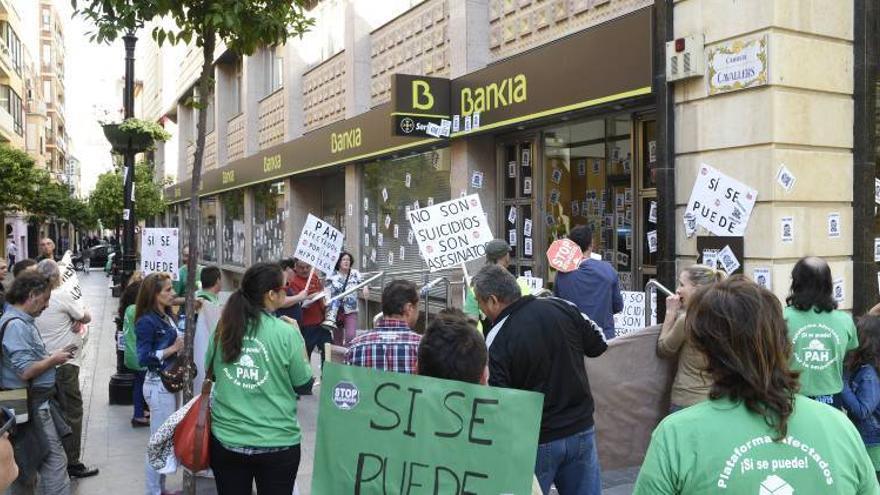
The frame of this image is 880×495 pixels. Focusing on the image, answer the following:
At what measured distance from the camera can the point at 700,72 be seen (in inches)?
299

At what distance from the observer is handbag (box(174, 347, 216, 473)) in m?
4.04

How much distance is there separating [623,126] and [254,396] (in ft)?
21.3

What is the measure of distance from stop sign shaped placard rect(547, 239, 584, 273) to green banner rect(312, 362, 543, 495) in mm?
3791

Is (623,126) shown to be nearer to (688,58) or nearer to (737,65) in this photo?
(688,58)

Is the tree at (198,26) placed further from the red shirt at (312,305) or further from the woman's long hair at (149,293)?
the red shirt at (312,305)

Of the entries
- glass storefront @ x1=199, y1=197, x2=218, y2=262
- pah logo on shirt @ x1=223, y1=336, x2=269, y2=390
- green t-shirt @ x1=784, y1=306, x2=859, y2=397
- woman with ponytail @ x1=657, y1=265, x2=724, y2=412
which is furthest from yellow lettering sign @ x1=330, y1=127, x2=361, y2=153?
glass storefront @ x1=199, y1=197, x2=218, y2=262

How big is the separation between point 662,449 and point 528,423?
86cm

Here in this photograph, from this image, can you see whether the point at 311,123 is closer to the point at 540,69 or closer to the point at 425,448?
the point at 540,69

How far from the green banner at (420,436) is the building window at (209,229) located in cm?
2868

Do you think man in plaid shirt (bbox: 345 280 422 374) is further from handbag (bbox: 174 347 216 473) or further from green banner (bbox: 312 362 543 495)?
handbag (bbox: 174 347 216 473)

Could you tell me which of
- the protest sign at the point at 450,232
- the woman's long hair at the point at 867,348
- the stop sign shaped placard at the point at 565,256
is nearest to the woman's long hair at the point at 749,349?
the woman's long hair at the point at 867,348

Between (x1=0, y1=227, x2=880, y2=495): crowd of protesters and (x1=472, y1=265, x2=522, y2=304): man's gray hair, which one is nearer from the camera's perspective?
(x1=0, y1=227, x2=880, y2=495): crowd of protesters

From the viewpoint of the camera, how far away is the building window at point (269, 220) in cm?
2158

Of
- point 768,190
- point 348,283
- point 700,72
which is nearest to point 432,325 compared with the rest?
point 768,190
